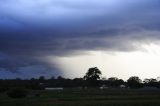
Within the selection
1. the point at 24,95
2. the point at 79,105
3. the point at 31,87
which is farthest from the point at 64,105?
the point at 31,87

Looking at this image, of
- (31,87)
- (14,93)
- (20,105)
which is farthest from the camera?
(31,87)

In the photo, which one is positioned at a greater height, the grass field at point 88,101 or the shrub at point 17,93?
the shrub at point 17,93

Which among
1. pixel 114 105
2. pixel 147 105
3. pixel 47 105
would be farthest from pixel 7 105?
pixel 147 105

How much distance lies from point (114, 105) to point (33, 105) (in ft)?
43.9

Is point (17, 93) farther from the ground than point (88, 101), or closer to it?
farther from the ground

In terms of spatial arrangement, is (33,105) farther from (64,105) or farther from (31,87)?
(31,87)

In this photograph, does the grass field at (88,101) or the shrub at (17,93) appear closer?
the grass field at (88,101)

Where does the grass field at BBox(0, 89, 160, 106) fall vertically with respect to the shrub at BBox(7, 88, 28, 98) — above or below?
below

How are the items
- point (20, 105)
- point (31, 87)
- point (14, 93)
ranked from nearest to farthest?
point (20, 105), point (14, 93), point (31, 87)

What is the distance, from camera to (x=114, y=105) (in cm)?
6175

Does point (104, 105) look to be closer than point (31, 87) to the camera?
Yes

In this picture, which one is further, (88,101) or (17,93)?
(17,93)

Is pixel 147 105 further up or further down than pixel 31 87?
further down

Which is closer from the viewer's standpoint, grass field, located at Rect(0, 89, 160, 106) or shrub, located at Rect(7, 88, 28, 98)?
grass field, located at Rect(0, 89, 160, 106)
